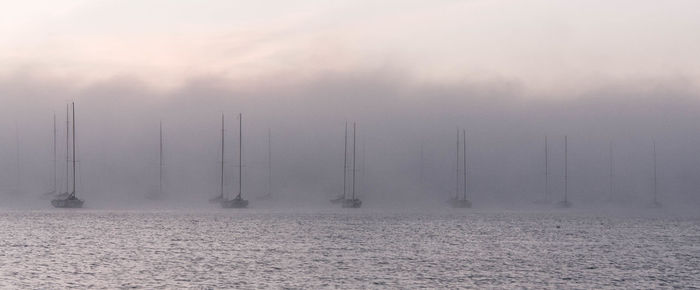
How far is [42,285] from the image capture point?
7081 centimetres

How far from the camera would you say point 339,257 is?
319 feet

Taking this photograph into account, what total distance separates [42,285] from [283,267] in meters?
21.0

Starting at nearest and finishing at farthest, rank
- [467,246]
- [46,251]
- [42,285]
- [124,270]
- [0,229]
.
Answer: [42,285] → [124,270] → [46,251] → [467,246] → [0,229]

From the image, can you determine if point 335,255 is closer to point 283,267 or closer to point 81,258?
point 283,267

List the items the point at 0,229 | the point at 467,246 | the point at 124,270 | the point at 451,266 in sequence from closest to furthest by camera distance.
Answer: the point at 124,270 < the point at 451,266 < the point at 467,246 < the point at 0,229

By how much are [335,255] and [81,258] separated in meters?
22.4

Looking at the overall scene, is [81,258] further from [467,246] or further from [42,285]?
[467,246]

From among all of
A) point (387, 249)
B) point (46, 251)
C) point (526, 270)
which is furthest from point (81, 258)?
point (526, 270)

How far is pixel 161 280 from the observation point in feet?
243

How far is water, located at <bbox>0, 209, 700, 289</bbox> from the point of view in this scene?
7588 centimetres

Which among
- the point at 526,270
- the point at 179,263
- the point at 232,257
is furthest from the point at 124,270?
the point at 526,270

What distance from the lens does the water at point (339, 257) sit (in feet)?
249

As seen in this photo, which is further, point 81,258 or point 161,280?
point 81,258

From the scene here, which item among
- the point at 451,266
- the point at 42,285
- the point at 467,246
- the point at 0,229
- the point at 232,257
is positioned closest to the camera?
the point at 42,285
